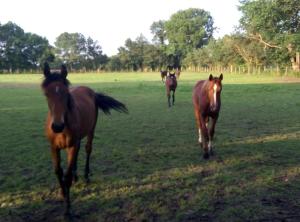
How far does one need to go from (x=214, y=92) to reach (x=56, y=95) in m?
3.93

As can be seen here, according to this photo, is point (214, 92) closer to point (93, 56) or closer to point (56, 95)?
point (56, 95)

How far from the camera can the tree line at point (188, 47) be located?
136 feet

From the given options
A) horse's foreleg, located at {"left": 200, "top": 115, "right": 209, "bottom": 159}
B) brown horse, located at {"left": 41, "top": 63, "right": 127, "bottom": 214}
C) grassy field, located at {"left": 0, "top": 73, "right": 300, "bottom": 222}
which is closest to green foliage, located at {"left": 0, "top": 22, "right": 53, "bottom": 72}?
grassy field, located at {"left": 0, "top": 73, "right": 300, "bottom": 222}

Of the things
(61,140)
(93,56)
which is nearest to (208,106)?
(61,140)

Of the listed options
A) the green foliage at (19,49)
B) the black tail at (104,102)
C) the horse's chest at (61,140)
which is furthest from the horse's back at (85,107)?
the green foliage at (19,49)

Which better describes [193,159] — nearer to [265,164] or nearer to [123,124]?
[265,164]

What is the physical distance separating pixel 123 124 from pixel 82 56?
101308 mm

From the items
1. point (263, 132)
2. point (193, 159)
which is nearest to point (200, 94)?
point (193, 159)

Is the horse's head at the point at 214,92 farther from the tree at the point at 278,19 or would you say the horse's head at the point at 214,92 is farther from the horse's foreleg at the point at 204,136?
the tree at the point at 278,19

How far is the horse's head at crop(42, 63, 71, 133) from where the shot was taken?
4367mm

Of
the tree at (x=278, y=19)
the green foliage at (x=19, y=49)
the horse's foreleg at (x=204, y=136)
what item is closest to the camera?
the horse's foreleg at (x=204, y=136)

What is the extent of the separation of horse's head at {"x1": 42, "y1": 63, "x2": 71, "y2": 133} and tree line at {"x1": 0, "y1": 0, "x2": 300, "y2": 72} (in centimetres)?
3847

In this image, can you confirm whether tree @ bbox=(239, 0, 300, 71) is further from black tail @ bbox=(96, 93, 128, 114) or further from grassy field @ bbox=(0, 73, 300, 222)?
black tail @ bbox=(96, 93, 128, 114)

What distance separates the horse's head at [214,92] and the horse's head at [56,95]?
3.69 metres
